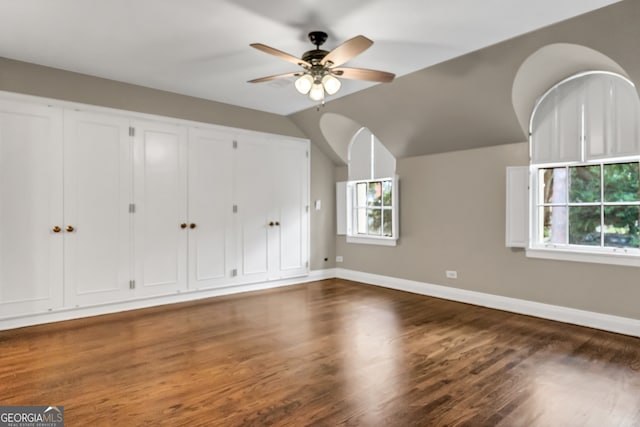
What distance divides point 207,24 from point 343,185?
379 cm

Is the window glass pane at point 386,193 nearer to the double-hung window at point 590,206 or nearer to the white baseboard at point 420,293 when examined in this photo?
the white baseboard at point 420,293

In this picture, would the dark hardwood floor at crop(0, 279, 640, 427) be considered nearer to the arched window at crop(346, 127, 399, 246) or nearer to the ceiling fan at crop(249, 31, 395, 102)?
the arched window at crop(346, 127, 399, 246)

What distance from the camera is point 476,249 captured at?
4715 mm

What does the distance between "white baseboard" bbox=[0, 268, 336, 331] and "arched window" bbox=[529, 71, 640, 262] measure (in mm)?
3636

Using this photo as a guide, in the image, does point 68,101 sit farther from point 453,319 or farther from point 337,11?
point 453,319

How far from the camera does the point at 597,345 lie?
10.6 ft

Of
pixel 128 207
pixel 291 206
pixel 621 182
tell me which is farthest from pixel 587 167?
pixel 128 207

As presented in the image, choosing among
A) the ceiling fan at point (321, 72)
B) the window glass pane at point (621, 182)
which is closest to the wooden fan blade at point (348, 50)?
the ceiling fan at point (321, 72)

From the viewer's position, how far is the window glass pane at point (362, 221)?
6301 millimetres

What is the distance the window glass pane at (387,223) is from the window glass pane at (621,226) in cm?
273

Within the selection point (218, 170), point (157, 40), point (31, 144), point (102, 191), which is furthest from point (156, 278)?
point (157, 40)

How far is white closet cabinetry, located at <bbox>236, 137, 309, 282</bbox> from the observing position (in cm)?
546

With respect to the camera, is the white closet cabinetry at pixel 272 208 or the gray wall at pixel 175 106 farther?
the white closet cabinetry at pixel 272 208

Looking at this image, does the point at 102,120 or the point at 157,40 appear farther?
the point at 102,120
